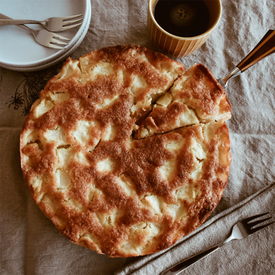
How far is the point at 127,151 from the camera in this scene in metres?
1.45

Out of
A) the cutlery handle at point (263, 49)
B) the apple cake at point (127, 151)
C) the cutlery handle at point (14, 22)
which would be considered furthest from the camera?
the cutlery handle at point (14, 22)

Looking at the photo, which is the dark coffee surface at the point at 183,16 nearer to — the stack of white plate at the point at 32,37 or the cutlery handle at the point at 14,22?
the stack of white plate at the point at 32,37

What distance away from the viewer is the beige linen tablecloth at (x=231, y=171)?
1.63 m

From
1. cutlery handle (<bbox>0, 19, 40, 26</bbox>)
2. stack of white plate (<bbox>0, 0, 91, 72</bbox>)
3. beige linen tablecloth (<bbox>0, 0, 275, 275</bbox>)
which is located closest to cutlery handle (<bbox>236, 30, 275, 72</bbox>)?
beige linen tablecloth (<bbox>0, 0, 275, 275</bbox>)

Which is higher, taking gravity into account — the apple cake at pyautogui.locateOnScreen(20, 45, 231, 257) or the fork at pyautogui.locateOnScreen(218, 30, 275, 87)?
the fork at pyautogui.locateOnScreen(218, 30, 275, 87)

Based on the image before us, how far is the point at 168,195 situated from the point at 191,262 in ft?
1.68

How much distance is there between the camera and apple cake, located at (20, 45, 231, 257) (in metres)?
1.39

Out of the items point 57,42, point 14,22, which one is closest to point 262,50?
point 57,42

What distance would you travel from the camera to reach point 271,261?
1.71 m

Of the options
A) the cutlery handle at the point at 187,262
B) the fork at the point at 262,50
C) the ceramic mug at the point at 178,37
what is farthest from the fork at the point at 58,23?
the cutlery handle at the point at 187,262

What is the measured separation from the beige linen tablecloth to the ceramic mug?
0.22 metres

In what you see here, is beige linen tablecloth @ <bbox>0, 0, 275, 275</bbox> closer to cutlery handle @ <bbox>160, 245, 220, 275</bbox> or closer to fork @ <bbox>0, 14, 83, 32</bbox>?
cutlery handle @ <bbox>160, 245, 220, 275</bbox>

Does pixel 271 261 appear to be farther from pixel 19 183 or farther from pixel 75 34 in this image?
pixel 75 34

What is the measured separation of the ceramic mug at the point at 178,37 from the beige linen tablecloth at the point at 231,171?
0.22 meters
